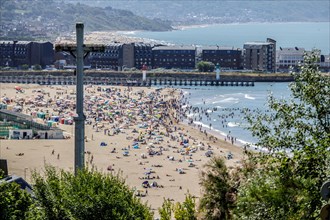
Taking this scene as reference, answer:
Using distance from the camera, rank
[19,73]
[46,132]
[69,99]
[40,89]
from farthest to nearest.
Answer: [19,73]
[40,89]
[69,99]
[46,132]

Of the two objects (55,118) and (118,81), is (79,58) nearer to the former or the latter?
(55,118)

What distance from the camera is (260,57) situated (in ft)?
355

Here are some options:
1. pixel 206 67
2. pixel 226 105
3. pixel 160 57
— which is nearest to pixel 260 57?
pixel 206 67

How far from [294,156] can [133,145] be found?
123ft

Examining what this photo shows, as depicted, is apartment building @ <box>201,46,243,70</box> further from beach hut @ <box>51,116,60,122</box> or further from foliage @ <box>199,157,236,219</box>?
foliage @ <box>199,157,236,219</box>

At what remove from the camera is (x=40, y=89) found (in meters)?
80.7

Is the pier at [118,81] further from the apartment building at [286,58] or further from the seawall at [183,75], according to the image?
the apartment building at [286,58]

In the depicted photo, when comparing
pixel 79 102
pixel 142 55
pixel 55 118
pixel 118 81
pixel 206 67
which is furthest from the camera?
pixel 142 55

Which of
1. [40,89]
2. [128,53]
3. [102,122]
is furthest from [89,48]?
[128,53]

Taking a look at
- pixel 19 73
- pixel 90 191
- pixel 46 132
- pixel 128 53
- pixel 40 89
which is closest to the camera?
pixel 90 191

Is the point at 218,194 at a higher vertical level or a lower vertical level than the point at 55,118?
higher

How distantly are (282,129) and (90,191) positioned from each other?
3.26 meters

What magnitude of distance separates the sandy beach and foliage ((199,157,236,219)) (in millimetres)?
5171

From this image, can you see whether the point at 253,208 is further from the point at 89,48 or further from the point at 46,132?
the point at 46,132
